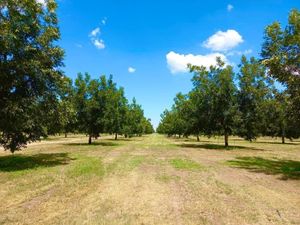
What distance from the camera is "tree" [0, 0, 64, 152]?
19625mm

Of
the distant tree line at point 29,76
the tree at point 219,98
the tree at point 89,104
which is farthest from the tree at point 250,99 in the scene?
the distant tree line at point 29,76

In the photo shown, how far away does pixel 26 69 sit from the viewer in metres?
20.3

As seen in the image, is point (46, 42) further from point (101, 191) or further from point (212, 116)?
point (212, 116)

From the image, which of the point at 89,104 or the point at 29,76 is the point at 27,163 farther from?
the point at 89,104

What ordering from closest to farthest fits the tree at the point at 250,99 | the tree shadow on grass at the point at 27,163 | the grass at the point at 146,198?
the grass at the point at 146,198 → the tree shadow on grass at the point at 27,163 → the tree at the point at 250,99

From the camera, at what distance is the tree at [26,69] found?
19625mm

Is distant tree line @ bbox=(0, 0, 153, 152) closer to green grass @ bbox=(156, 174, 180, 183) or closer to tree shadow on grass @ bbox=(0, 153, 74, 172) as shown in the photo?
tree shadow on grass @ bbox=(0, 153, 74, 172)

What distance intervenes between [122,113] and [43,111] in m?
45.6

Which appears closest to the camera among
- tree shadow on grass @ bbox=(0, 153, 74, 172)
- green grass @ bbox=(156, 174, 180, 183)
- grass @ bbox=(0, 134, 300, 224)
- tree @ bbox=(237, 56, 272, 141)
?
grass @ bbox=(0, 134, 300, 224)

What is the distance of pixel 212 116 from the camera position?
4434 cm

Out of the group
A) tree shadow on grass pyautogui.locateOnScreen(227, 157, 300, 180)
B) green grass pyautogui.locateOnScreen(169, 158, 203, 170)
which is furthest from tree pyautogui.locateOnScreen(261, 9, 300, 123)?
green grass pyautogui.locateOnScreen(169, 158, 203, 170)

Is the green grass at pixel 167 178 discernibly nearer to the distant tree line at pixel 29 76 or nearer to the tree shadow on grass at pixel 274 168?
the tree shadow on grass at pixel 274 168

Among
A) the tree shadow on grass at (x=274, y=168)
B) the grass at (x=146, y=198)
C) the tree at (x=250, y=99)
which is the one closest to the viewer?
the grass at (x=146, y=198)

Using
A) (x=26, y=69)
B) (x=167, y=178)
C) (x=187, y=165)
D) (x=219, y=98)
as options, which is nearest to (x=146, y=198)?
(x=167, y=178)
